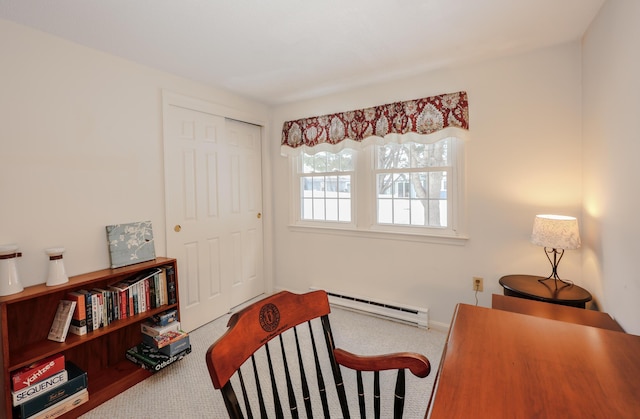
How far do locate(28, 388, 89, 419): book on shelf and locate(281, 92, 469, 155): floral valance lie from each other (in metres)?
2.64

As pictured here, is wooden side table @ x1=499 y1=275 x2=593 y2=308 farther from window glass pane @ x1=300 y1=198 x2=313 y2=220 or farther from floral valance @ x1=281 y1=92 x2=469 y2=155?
window glass pane @ x1=300 y1=198 x2=313 y2=220

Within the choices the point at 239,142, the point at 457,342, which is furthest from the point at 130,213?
the point at 457,342

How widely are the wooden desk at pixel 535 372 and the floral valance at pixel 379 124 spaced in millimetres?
1818

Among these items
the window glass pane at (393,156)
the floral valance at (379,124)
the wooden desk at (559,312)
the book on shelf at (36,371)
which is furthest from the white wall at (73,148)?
the wooden desk at (559,312)

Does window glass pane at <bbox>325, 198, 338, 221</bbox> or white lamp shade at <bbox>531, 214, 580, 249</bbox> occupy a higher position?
window glass pane at <bbox>325, 198, 338, 221</bbox>

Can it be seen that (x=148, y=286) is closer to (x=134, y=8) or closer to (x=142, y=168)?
(x=142, y=168)

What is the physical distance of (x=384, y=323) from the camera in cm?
283

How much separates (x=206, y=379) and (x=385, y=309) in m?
1.68

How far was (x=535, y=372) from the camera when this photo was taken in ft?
2.72

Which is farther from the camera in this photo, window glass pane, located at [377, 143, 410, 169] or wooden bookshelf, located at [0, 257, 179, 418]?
window glass pane, located at [377, 143, 410, 169]

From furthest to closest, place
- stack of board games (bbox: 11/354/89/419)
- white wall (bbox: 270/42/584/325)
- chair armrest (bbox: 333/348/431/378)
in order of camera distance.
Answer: white wall (bbox: 270/42/584/325) → stack of board games (bbox: 11/354/89/419) → chair armrest (bbox: 333/348/431/378)

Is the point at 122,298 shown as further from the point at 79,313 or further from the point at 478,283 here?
the point at 478,283

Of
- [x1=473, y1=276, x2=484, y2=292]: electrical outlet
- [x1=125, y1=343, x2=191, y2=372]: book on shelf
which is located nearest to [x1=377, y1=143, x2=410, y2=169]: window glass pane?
[x1=473, y1=276, x2=484, y2=292]: electrical outlet

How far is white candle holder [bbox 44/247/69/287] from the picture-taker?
1792 millimetres
